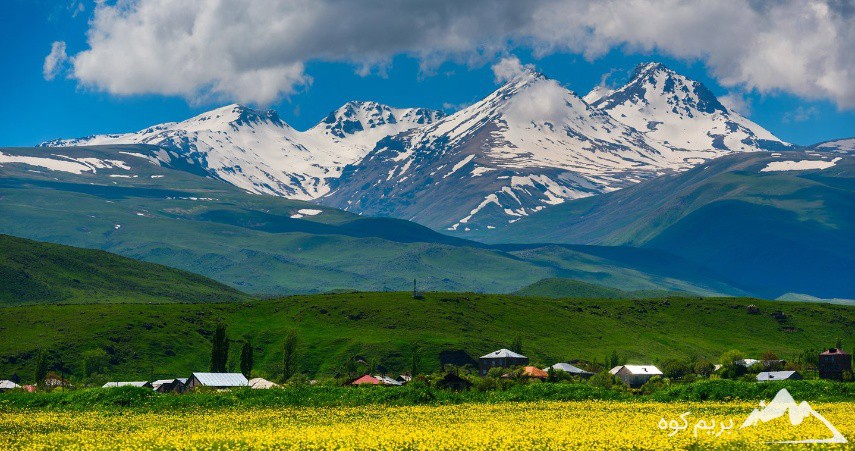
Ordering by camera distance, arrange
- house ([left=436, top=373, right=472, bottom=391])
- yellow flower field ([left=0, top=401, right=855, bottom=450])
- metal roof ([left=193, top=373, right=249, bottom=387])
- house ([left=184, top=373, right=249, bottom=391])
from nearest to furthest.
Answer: yellow flower field ([left=0, top=401, right=855, bottom=450]) < house ([left=436, top=373, right=472, bottom=391]) < house ([left=184, top=373, right=249, bottom=391]) < metal roof ([left=193, top=373, right=249, bottom=387])

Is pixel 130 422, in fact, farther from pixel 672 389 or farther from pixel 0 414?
pixel 672 389

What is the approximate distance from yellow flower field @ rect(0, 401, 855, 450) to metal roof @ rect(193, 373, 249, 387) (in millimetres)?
63899

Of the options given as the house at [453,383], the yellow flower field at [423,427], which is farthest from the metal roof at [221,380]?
the yellow flower field at [423,427]

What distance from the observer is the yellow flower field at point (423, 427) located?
6216cm

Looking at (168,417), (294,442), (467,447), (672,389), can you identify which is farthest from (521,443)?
(672,389)

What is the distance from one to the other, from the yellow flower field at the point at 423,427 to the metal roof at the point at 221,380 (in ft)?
210

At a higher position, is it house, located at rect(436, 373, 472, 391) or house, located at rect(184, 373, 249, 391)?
house, located at rect(436, 373, 472, 391)

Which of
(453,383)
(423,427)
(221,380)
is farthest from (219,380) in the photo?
(423,427)

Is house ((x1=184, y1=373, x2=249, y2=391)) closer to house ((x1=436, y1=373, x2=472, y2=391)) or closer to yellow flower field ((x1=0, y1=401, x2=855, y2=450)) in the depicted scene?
house ((x1=436, y1=373, x2=472, y2=391))

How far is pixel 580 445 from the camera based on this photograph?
60625 millimetres

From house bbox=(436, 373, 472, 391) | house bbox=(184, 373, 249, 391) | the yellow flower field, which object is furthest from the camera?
house bbox=(184, 373, 249, 391)

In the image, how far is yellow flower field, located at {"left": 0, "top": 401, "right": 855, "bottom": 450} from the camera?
62156mm

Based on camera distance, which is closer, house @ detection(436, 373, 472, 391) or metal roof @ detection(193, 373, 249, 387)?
house @ detection(436, 373, 472, 391)

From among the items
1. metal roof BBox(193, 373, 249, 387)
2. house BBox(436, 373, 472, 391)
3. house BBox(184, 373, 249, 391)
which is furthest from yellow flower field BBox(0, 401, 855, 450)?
metal roof BBox(193, 373, 249, 387)
